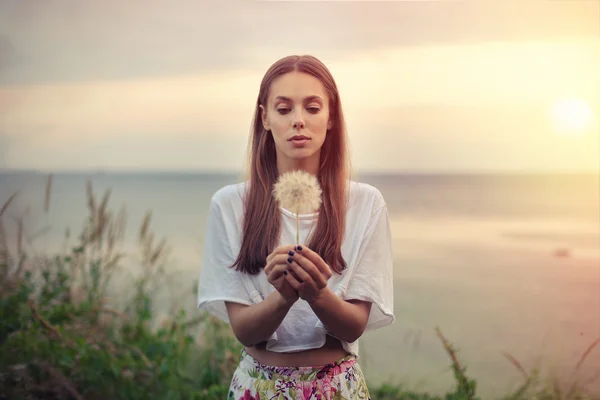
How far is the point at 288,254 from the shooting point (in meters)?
1.69

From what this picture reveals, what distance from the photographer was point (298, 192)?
5.93 feet

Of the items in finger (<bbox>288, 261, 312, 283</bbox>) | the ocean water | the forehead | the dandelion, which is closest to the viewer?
finger (<bbox>288, 261, 312, 283</bbox>)

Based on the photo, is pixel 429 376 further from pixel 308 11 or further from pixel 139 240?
pixel 308 11

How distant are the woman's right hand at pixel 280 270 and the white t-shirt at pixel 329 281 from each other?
0.18m

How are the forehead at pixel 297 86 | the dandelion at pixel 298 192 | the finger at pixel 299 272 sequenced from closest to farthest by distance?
the finger at pixel 299 272 → the dandelion at pixel 298 192 → the forehead at pixel 297 86

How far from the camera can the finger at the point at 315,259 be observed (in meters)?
1.68

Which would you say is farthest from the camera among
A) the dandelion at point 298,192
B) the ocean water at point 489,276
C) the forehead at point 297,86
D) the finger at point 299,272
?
the ocean water at point 489,276

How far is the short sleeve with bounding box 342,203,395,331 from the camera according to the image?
1.86m

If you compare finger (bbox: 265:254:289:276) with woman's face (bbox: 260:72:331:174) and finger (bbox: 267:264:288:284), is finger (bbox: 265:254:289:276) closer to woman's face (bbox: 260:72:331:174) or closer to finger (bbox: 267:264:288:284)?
finger (bbox: 267:264:288:284)

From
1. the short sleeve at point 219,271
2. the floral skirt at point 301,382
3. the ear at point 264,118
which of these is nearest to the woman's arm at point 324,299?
the floral skirt at point 301,382

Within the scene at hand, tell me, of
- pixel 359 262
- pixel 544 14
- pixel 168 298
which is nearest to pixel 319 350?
pixel 359 262

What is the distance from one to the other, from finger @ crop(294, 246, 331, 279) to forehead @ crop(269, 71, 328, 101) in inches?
17.9

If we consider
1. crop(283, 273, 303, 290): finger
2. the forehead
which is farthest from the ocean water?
crop(283, 273, 303, 290): finger

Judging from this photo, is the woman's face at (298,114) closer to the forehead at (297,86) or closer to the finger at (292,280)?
the forehead at (297,86)
